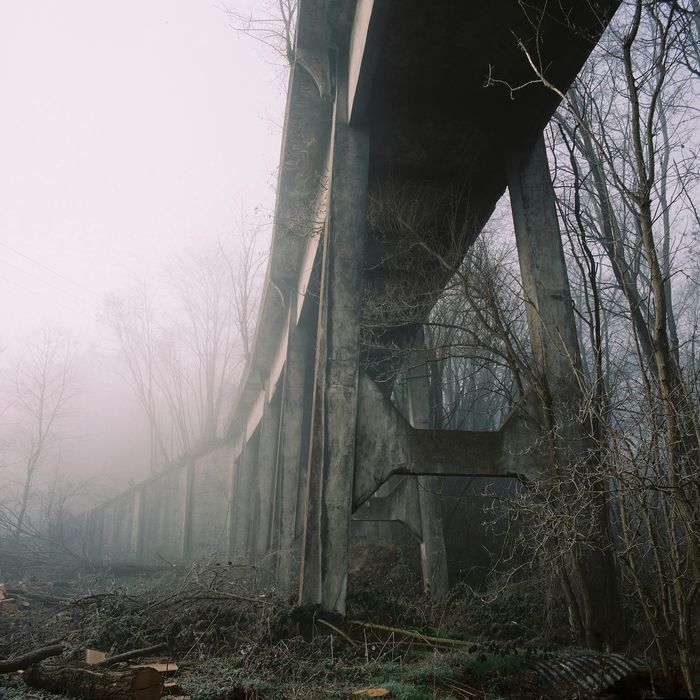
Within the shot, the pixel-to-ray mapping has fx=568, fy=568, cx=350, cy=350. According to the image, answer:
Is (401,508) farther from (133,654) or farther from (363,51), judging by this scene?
(363,51)

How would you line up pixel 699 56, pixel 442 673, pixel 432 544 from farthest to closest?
pixel 699 56 < pixel 432 544 < pixel 442 673

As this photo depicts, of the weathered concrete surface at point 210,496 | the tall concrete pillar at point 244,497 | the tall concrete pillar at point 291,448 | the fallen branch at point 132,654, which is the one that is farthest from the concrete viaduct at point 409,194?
the weathered concrete surface at point 210,496

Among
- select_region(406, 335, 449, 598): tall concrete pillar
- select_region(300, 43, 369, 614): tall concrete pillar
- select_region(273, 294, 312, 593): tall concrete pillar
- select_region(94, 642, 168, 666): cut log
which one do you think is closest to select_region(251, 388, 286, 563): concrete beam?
select_region(273, 294, 312, 593): tall concrete pillar

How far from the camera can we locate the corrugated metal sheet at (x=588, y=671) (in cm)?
264

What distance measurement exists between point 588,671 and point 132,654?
2.90 m

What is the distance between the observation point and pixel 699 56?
877 cm

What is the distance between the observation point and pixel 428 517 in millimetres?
7152

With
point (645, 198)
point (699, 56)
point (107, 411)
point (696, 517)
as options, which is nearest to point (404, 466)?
point (696, 517)

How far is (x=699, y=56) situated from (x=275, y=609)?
32.5ft

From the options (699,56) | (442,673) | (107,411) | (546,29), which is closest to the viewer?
(442,673)

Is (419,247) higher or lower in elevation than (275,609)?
higher

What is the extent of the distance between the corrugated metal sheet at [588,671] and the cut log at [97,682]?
1969mm

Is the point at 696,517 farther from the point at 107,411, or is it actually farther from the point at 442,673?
the point at 107,411

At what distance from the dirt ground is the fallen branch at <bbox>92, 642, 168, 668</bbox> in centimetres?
6
